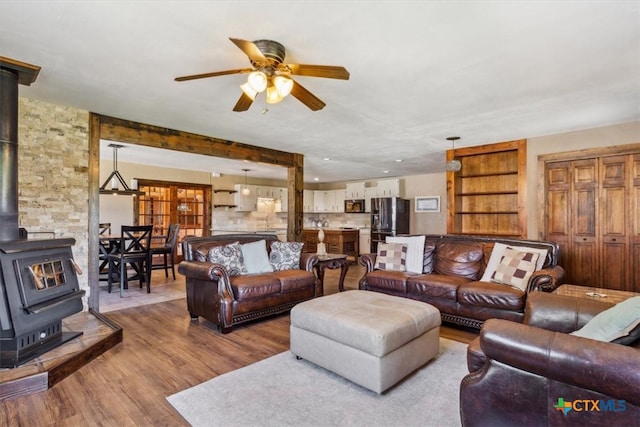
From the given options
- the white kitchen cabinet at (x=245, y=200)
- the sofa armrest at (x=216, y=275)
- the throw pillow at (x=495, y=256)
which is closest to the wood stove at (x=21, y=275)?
the sofa armrest at (x=216, y=275)

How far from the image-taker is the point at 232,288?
3451 millimetres

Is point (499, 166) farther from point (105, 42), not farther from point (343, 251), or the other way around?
point (105, 42)

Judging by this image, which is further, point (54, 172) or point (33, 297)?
point (54, 172)

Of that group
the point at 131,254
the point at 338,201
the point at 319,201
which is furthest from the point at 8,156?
the point at 319,201

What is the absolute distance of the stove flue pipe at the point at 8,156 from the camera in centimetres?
250

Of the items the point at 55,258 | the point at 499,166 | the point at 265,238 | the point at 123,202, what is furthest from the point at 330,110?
the point at 123,202

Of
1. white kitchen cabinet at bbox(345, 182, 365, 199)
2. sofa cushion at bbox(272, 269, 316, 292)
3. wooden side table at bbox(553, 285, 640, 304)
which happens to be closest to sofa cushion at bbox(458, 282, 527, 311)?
wooden side table at bbox(553, 285, 640, 304)

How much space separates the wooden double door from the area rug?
3.09m

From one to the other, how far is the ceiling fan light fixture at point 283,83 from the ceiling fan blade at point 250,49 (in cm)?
15

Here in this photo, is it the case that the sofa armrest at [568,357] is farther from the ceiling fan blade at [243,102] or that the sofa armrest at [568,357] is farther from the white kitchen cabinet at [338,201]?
the white kitchen cabinet at [338,201]

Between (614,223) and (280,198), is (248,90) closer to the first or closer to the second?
(614,223)

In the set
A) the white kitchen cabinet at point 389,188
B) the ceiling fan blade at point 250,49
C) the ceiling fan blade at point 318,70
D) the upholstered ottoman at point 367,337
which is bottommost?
the upholstered ottoman at point 367,337

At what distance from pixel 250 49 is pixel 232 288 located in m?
2.35

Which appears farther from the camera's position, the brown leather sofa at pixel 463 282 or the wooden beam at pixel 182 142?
the wooden beam at pixel 182 142
